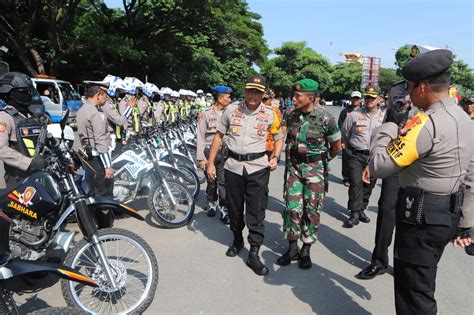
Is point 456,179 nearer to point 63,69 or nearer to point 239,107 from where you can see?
point 239,107

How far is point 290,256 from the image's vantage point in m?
3.97

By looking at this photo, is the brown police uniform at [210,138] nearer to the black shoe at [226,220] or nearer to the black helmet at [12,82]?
the black shoe at [226,220]

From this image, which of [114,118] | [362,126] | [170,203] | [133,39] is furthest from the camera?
[133,39]

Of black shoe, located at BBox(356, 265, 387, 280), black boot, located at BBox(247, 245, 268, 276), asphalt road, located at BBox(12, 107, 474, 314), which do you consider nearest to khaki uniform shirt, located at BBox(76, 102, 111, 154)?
asphalt road, located at BBox(12, 107, 474, 314)

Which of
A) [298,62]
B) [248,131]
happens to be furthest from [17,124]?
[298,62]

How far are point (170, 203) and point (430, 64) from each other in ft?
12.6

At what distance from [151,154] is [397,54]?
240ft

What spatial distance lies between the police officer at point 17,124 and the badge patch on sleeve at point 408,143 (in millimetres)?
2819

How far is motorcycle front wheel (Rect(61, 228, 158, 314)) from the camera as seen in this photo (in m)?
2.76

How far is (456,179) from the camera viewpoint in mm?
1979

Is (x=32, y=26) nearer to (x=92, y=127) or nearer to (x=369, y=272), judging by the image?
(x=92, y=127)

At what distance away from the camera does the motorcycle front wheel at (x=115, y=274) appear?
2.76m

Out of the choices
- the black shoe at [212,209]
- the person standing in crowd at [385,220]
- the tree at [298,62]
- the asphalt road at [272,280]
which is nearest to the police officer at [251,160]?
the asphalt road at [272,280]

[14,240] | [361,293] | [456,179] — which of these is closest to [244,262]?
[361,293]
